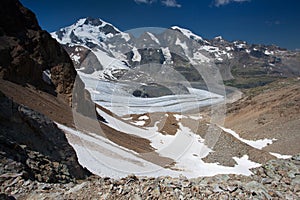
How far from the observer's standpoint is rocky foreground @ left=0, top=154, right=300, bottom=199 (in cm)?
784

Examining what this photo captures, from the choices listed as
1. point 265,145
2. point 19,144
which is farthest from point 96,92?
point 19,144

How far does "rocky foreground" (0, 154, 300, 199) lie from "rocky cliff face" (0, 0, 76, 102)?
20607 millimetres

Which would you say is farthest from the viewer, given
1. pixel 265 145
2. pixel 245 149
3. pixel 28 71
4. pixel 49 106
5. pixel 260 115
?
pixel 260 115

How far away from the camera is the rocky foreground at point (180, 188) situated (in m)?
7.84

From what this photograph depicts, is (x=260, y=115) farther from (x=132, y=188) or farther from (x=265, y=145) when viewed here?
(x=132, y=188)

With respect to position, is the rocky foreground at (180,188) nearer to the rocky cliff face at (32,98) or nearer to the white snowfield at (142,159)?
the rocky cliff face at (32,98)

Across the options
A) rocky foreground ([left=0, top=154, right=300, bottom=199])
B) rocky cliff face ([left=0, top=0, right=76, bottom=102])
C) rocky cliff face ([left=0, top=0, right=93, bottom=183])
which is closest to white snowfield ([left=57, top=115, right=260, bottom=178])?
rocky cliff face ([left=0, top=0, right=93, bottom=183])

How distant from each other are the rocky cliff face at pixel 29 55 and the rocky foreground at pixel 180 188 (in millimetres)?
20607

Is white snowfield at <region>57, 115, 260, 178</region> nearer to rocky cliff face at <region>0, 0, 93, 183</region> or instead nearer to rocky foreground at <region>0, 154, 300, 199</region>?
rocky cliff face at <region>0, 0, 93, 183</region>

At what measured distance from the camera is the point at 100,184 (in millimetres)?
8742

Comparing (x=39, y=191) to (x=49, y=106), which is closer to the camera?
(x=39, y=191)

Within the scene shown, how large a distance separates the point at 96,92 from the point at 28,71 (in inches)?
3067

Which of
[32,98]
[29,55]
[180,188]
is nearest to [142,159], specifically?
[32,98]

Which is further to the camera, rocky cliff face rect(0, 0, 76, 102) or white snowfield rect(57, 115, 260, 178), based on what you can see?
rocky cliff face rect(0, 0, 76, 102)
